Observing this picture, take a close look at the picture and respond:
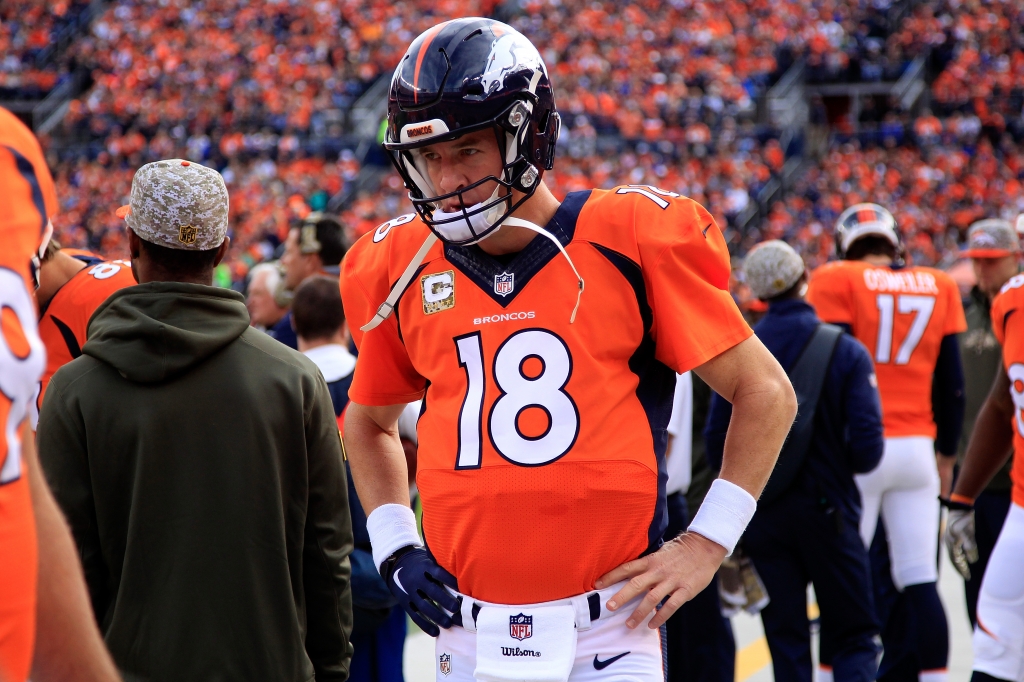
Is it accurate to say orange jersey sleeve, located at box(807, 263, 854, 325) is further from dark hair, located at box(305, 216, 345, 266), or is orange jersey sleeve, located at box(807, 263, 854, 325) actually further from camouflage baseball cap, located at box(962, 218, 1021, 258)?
dark hair, located at box(305, 216, 345, 266)

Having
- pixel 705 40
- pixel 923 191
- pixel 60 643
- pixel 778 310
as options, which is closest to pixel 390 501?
pixel 60 643

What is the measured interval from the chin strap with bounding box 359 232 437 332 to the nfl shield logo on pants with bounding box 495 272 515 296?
19 cm

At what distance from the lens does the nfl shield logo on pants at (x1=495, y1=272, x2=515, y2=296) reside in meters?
2.29

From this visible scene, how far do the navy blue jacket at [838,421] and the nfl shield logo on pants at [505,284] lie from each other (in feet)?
8.07

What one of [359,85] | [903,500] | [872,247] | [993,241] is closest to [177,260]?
[903,500]

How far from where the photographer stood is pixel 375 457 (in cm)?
262

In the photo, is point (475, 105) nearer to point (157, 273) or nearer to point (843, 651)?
point (157, 273)

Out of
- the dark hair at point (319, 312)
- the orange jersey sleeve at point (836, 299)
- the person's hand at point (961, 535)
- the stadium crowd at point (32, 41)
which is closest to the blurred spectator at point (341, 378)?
the dark hair at point (319, 312)

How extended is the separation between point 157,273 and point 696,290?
4.15ft

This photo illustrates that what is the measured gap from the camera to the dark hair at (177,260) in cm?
271

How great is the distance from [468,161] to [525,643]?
0.91 m

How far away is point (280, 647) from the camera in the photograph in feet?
8.64

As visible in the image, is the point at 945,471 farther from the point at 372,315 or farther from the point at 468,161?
the point at 468,161

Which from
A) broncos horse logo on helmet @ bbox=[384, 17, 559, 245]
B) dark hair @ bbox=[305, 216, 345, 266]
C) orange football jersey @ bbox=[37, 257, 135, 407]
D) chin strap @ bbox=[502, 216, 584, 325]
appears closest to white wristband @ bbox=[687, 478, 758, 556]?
chin strap @ bbox=[502, 216, 584, 325]
